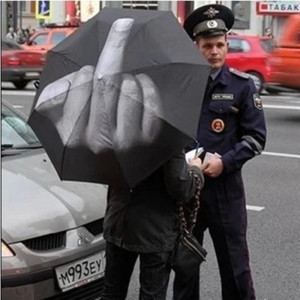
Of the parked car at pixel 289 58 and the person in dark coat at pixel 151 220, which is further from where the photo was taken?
the parked car at pixel 289 58

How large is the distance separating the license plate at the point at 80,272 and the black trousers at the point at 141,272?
0.47 metres

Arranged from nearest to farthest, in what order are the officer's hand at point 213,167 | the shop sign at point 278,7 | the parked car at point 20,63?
the officer's hand at point 213,167 → the parked car at point 20,63 → the shop sign at point 278,7

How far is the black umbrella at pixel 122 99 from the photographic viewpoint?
2652 mm

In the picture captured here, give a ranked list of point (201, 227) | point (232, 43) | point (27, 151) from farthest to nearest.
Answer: point (232, 43) → point (27, 151) → point (201, 227)

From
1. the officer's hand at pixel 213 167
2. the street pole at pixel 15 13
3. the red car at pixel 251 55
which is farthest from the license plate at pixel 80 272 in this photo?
the street pole at pixel 15 13

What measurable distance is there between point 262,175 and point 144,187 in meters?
5.63

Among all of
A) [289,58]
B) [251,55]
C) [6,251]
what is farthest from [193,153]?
[251,55]

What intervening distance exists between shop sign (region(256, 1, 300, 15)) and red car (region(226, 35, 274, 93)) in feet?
37.9

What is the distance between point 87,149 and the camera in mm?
2707

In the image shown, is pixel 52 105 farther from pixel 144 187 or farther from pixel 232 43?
pixel 232 43

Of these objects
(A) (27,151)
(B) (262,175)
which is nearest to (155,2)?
(B) (262,175)

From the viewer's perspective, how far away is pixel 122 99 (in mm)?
2645

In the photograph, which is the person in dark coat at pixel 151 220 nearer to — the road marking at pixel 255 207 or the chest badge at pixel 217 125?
the chest badge at pixel 217 125

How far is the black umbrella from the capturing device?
2652mm
